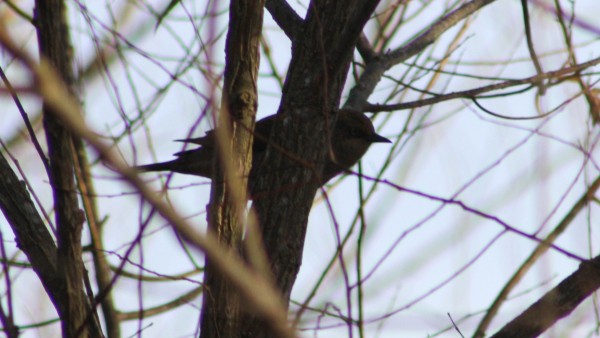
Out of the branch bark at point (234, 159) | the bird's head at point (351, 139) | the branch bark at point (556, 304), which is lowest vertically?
the branch bark at point (556, 304)

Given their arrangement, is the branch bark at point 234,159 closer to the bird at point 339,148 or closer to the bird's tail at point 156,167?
the bird at point 339,148

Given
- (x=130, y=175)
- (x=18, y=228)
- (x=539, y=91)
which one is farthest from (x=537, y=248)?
(x=130, y=175)

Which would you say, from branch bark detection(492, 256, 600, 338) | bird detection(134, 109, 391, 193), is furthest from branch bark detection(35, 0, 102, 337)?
bird detection(134, 109, 391, 193)

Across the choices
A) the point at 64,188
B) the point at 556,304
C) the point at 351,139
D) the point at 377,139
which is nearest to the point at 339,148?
the point at 351,139

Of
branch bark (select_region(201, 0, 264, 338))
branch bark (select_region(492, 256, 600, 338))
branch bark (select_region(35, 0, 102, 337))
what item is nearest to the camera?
branch bark (select_region(35, 0, 102, 337))

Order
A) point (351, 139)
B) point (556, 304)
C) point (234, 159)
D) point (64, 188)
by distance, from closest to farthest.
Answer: point (64, 188)
point (556, 304)
point (234, 159)
point (351, 139)

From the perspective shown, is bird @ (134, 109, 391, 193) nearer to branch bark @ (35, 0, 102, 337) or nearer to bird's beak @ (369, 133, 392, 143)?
bird's beak @ (369, 133, 392, 143)

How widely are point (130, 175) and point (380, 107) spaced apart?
111 inches

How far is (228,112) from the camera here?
3.04 m

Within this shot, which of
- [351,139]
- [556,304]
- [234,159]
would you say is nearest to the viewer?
[556,304]

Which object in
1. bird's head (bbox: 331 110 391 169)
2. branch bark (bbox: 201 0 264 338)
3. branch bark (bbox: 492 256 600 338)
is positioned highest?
bird's head (bbox: 331 110 391 169)

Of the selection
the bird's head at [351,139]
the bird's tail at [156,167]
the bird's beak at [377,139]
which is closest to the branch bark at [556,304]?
the bird's head at [351,139]

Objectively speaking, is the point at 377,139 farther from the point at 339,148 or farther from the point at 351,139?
the point at 339,148

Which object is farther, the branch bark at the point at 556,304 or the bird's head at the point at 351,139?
the bird's head at the point at 351,139
